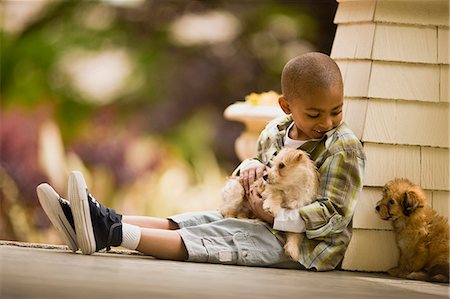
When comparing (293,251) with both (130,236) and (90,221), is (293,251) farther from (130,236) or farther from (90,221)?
(90,221)

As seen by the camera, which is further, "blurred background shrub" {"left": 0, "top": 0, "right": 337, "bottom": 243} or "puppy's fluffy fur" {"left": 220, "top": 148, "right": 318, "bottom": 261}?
"blurred background shrub" {"left": 0, "top": 0, "right": 337, "bottom": 243}

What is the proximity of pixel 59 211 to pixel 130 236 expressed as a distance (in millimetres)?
267

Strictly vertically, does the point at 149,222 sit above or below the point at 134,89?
below

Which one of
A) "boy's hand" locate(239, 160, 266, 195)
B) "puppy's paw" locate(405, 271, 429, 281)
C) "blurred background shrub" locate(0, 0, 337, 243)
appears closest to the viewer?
"puppy's paw" locate(405, 271, 429, 281)

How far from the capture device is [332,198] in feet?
10.8

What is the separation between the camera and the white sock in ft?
10.7

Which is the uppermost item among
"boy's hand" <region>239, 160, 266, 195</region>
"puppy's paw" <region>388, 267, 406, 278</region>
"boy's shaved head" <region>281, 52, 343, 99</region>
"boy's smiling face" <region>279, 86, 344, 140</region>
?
"boy's shaved head" <region>281, 52, 343, 99</region>

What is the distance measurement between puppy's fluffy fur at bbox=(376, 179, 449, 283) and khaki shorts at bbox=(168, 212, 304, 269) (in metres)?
0.39

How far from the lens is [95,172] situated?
22.3ft

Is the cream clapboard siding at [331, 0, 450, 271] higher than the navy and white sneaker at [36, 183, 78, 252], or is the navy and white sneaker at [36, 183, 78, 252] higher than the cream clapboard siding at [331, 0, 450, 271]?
the cream clapboard siding at [331, 0, 450, 271]

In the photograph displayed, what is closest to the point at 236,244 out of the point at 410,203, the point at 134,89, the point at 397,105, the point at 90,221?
the point at 90,221

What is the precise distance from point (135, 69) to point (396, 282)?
4.14m

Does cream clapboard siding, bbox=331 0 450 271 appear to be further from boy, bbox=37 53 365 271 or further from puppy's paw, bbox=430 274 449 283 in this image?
puppy's paw, bbox=430 274 449 283

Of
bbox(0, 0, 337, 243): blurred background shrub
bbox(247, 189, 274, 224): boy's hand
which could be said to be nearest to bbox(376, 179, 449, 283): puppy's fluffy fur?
bbox(247, 189, 274, 224): boy's hand
